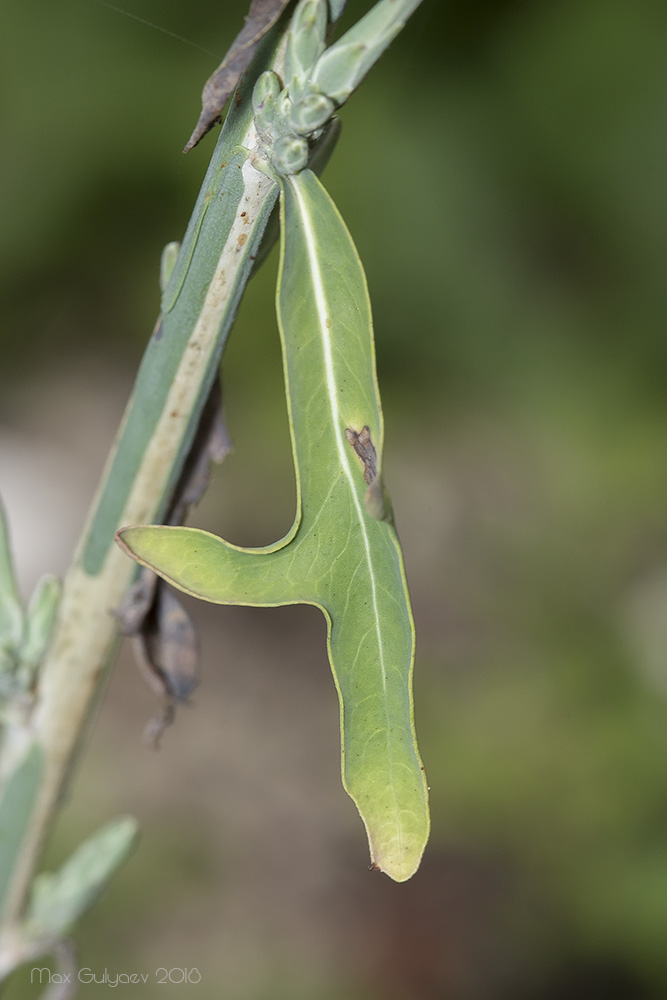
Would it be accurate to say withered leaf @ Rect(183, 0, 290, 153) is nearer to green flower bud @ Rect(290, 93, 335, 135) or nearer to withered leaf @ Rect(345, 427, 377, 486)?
green flower bud @ Rect(290, 93, 335, 135)

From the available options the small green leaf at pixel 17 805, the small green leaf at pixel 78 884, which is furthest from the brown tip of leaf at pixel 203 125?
the small green leaf at pixel 78 884

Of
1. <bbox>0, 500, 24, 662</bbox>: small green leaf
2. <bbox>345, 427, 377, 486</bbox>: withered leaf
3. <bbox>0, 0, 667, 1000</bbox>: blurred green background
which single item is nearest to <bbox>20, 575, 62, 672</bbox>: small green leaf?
<bbox>0, 500, 24, 662</bbox>: small green leaf

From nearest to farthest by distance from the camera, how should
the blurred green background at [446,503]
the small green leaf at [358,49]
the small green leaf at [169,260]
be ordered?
the small green leaf at [358,49], the small green leaf at [169,260], the blurred green background at [446,503]

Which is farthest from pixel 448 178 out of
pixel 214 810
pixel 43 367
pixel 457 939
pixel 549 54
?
pixel 457 939

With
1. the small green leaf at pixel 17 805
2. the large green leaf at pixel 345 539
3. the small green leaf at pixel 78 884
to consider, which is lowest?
the small green leaf at pixel 78 884

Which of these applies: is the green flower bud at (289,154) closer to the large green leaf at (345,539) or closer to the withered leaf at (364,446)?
the large green leaf at (345,539)

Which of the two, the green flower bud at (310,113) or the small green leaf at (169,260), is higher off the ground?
the green flower bud at (310,113)

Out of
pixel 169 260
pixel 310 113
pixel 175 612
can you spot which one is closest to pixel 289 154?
pixel 310 113
